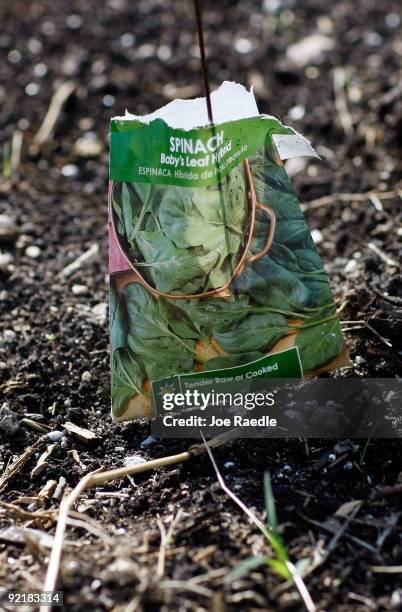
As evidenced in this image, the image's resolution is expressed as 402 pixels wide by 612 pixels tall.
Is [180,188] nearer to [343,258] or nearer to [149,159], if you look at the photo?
[149,159]

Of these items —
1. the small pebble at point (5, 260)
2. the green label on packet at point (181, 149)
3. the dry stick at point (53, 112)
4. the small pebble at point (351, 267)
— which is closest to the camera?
the green label on packet at point (181, 149)

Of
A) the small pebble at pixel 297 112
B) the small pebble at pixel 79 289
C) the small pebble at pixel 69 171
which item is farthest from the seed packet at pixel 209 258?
the small pebble at pixel 297 112

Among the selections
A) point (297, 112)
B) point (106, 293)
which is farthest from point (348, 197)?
point (106, 293)

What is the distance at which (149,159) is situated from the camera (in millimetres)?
1545

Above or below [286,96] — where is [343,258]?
below

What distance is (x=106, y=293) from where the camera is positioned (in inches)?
87.2

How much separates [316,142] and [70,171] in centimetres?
83

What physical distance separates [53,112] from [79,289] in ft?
3.65

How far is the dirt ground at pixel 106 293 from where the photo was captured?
1307mm

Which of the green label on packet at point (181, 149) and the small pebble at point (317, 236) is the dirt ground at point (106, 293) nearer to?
the small pebble at point (317, 236)

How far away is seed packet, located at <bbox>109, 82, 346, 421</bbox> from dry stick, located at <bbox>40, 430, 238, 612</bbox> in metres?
0.14

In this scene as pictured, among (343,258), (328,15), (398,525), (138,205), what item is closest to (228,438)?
(398,525)

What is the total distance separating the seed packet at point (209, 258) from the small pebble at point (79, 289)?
0.60 metres

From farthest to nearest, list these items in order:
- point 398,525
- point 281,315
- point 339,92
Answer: point 339,92, point 281,315, point 398,525
